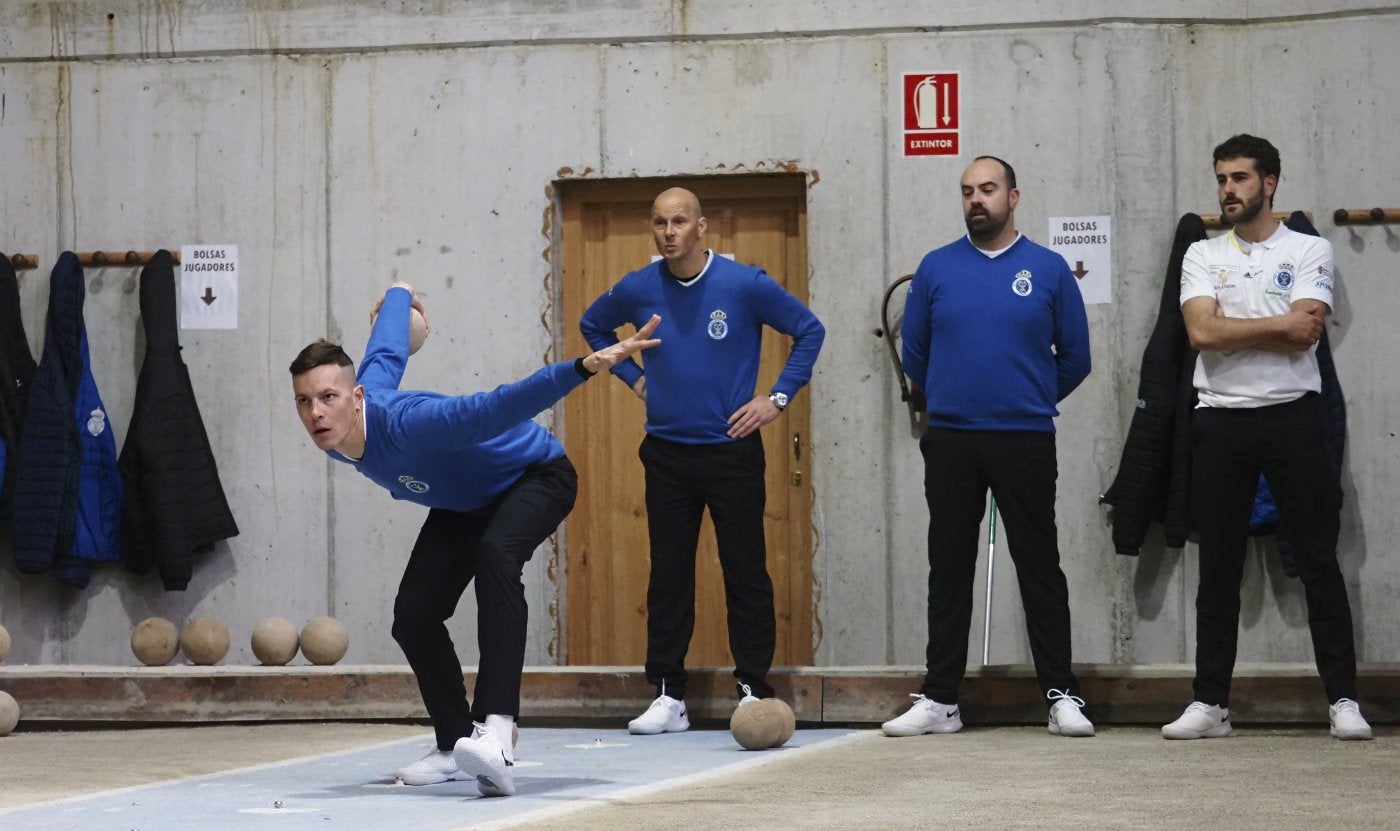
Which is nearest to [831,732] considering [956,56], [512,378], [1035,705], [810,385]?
[1035,705]

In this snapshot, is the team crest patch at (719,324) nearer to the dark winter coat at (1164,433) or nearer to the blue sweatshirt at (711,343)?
the blue sweatshirt at (711,343)

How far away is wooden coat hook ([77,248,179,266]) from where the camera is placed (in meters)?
7.20

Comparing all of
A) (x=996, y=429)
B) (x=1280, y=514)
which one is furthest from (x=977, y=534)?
(x=1280, y=514)

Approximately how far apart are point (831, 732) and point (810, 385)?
5.59 ft

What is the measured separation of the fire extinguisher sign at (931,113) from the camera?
22.2 feet

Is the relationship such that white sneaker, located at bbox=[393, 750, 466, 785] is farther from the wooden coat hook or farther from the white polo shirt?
the wooden coat hook

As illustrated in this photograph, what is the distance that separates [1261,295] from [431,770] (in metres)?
2.59

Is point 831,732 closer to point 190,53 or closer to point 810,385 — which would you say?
point 810,385

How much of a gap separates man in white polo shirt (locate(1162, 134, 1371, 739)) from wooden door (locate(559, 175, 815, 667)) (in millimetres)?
2125

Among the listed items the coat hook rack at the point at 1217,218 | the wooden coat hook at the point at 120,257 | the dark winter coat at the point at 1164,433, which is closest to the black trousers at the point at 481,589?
the dark winter coat at the point at 1164,433

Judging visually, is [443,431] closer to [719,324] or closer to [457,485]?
[457,485]

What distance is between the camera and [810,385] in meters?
6.87

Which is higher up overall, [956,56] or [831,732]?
[956,56]

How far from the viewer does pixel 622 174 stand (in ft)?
22.7
